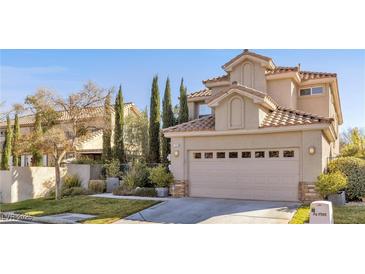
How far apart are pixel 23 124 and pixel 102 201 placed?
5.16 metres

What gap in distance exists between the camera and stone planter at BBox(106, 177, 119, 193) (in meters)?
14.1

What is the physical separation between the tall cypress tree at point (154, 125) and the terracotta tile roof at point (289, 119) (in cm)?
490

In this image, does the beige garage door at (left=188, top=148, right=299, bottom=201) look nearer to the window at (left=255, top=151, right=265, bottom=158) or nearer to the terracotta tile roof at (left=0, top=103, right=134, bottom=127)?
the window at (left=255, top=151, right=265, bottom=158)

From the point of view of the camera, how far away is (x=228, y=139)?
12.0 m

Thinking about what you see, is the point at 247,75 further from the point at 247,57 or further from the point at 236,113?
the point at 236,113

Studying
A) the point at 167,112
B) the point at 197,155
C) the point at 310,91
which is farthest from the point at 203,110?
the point at 310,91

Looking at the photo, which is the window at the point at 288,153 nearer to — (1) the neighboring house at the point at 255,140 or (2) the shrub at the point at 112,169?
(1) the neighboring house at the point at 255,140

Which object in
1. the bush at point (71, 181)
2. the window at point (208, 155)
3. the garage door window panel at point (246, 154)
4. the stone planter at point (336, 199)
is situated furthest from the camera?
the bush at point (71, 181)

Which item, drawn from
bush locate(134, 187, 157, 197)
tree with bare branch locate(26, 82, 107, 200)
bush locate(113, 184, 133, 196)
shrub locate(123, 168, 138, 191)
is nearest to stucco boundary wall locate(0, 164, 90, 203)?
tree with bare branch locate(26, 82, 107, 200)

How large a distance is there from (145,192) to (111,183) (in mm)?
1986

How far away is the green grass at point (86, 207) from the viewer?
10484 millimetres

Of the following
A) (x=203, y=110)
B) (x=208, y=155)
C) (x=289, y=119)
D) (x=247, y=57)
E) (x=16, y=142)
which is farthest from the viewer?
(x=203, y=110)

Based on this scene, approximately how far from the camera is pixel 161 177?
12.9 meters

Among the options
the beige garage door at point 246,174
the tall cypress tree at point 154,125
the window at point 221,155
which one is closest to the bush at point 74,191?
the tall cypress tree at point 154,125
